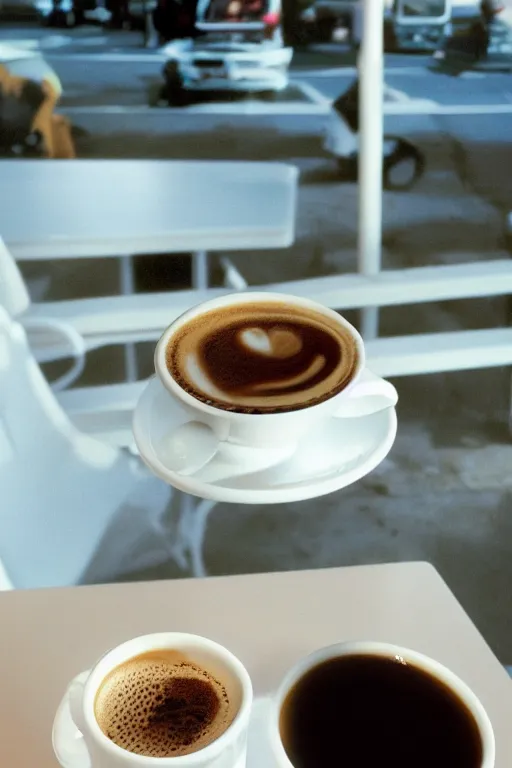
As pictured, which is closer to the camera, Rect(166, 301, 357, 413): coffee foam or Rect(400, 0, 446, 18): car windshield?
Rect(166, 301, 357, 413): coffee foam

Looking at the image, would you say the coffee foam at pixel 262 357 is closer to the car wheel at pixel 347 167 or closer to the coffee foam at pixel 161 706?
the coffee foam at pixel 161 706

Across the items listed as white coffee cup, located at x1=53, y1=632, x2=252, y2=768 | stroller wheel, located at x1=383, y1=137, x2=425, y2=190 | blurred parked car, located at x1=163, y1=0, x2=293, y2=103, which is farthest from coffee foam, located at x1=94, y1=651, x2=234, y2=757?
stroller wheel, located at x1=383, y1=137, x2=425, y2=190

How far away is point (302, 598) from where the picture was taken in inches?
18.1

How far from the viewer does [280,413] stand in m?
0.33

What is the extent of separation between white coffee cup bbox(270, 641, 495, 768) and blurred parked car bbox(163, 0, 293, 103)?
1178 mm

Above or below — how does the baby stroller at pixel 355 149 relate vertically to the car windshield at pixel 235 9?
below

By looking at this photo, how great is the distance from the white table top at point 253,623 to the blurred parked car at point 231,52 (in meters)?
1.08

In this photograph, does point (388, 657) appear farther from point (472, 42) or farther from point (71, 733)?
point (472, 42)

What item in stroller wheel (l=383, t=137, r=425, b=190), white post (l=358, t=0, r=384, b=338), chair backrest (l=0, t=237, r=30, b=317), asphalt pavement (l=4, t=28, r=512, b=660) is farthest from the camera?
stroller wheel (l=383, t=137, r=425, b=190)

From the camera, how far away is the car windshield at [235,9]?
1.27 m

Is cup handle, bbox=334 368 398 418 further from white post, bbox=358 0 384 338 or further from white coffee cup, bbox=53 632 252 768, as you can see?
white post, bbox=358 0 384 338

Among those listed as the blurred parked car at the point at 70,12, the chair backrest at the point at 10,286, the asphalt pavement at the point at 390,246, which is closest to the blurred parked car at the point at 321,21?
the asphalt pavement at the point at 390,246

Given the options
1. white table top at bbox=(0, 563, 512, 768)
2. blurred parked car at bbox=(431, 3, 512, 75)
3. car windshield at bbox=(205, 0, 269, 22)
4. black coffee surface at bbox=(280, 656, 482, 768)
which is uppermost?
car windshield at bbox=(205, 0, 269, 22)

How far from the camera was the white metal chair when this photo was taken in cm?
82
